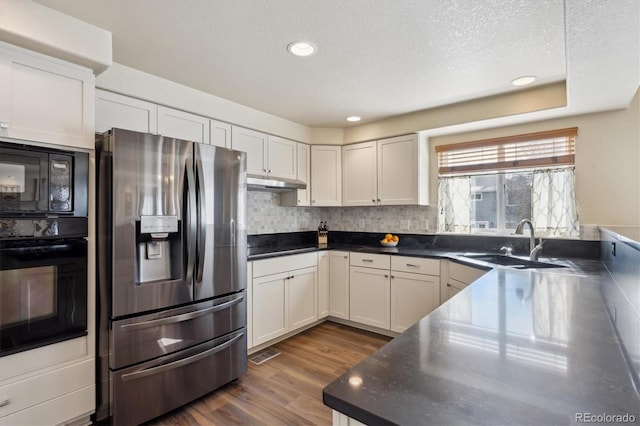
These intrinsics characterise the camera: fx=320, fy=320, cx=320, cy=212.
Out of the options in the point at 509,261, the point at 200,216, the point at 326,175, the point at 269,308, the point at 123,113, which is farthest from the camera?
the point at 326,175

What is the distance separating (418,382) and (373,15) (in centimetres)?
174

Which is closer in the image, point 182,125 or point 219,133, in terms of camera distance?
point 182,125

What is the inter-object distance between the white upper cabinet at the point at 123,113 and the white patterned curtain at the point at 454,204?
9.39ft

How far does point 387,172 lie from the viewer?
360 centimetres

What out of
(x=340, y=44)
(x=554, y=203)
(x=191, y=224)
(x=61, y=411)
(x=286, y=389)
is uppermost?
(x=340, y=44)

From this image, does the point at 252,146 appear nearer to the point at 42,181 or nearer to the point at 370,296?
the point at 42,181

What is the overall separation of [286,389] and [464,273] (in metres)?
1.66

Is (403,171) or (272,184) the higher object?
(403,171)

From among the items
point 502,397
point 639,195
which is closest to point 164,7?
point 502,397

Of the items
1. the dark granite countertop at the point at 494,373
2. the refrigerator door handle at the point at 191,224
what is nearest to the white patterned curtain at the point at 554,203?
the dark granite countertop at the point at 494,373

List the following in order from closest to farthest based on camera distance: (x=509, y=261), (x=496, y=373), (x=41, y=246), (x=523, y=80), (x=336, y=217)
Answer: (x=496, y=373) → (x=41, y=246) → (x=523, y=80) → (x=509, y=261) → (x=336, y=217)

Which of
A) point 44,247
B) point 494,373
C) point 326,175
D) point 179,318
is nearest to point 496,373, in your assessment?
point 494,373

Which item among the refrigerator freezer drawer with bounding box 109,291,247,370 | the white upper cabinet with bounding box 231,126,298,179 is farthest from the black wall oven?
the white upper cabinet with bounding box 231,126,298,179

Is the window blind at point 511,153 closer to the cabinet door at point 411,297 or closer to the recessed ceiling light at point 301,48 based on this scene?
the cabinet door at point 411,297
